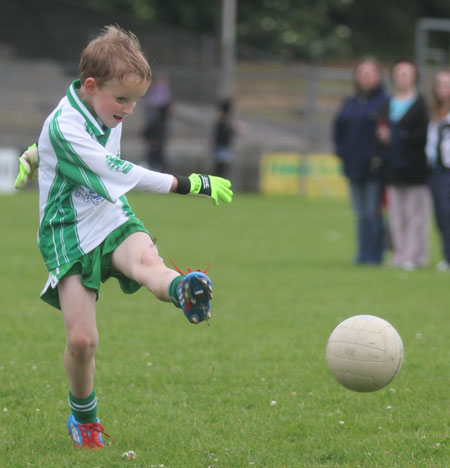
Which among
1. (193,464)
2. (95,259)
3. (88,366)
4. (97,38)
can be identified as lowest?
(193,464)

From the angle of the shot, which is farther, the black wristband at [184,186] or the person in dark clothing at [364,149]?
the person in dark clothing at [364,149]

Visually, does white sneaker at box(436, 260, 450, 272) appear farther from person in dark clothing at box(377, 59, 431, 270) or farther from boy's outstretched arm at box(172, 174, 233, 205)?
boy's outstretched arm at box(172, 174, 233, 205)

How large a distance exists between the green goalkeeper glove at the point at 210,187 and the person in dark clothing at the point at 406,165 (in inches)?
291

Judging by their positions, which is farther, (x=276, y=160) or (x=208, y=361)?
(x=276, y=160)

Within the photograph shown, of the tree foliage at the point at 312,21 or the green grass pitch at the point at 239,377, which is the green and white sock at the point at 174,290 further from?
the tree foliage at the point at 312,21

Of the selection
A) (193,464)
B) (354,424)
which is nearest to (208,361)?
(354,424)

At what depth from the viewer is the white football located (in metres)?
4.87

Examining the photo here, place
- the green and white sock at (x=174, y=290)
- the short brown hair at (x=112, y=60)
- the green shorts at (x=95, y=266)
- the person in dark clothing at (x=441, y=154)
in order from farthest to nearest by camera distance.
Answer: the person in dark clothing at (x=441, y=154), the green shorts at (x=95, y=266), the short brown hair at (x=112, y=60), the green and white sock at (x=174, y=290)

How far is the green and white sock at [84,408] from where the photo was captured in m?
4.66

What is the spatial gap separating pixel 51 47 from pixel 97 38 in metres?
28.1

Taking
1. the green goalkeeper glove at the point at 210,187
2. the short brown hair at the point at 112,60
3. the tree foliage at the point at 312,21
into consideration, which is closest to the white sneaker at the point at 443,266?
the green goalkeeper glove at the point at 210,187

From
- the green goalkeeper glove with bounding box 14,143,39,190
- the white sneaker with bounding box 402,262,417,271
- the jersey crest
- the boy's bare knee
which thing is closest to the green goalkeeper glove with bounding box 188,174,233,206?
the jersey crest

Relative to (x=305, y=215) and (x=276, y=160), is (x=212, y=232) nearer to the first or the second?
(x=305, y=215)

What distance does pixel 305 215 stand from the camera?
1944 centimetres
